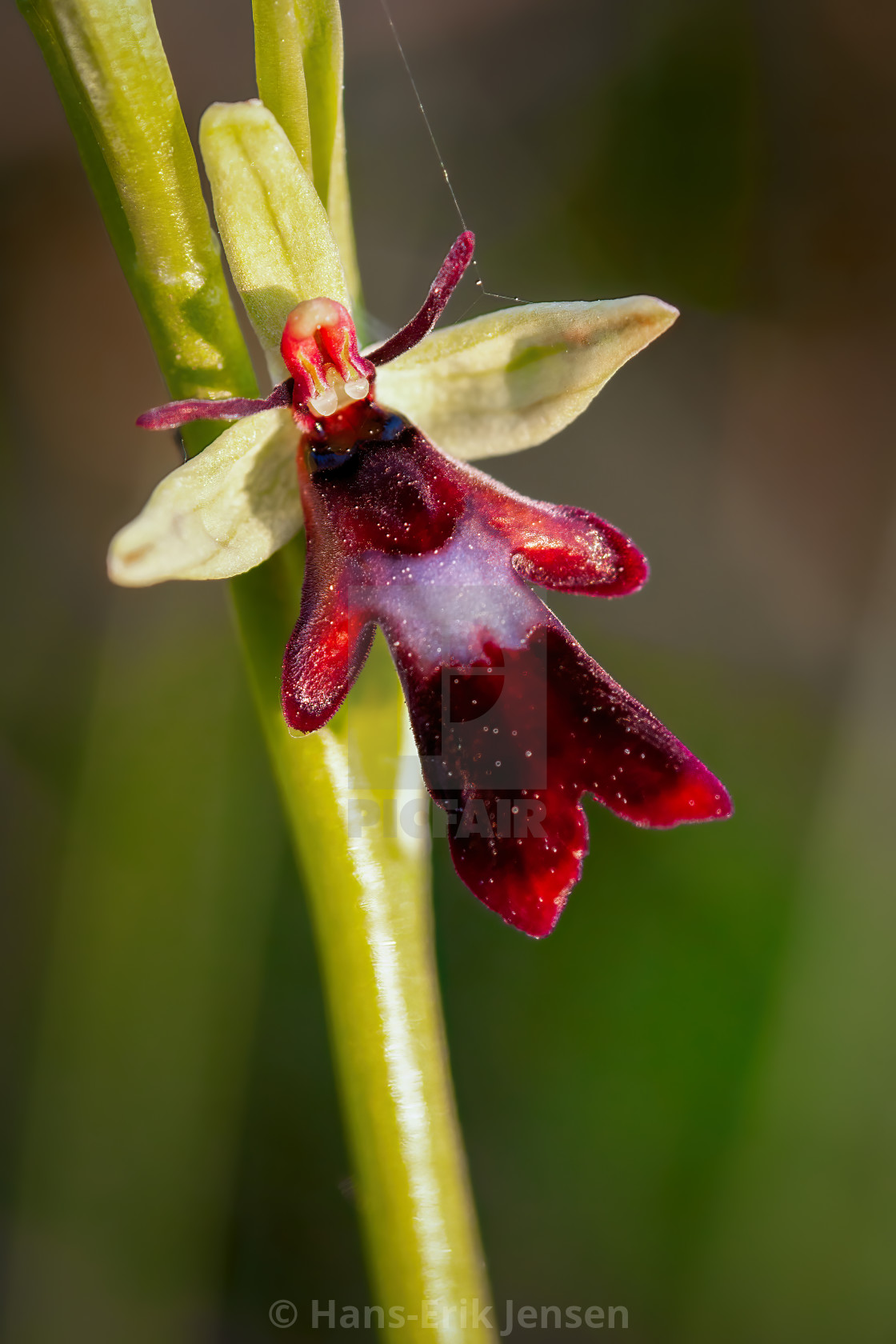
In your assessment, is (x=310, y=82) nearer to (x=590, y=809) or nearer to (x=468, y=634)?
(x=468, y=634)

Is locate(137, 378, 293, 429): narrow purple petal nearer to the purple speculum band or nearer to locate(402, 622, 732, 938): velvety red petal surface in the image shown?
the purple speculum band

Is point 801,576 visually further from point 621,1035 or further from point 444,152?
point 444,152

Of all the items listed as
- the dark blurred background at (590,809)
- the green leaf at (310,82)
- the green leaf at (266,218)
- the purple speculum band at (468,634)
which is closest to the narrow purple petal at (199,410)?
the purple speculum band at (468,634)

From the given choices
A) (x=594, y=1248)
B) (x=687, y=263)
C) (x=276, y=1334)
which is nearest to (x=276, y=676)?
(x=594, y=1248)

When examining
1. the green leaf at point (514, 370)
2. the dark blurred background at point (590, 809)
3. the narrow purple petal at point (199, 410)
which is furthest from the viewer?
the dark blurred background at point (590, 809)

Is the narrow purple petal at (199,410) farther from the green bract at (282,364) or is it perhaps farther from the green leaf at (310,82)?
the green leaf at (310,82)

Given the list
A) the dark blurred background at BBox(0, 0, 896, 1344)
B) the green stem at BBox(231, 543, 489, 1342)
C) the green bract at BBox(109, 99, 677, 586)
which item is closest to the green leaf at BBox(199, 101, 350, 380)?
the green bract at BBox(109, 99, 677, 586)

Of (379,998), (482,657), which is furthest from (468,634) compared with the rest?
(379,998)

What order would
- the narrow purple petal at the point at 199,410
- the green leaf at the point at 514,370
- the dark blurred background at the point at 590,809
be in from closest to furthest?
the narrow purple petal at the point at 199,410 < the green leaf at the point at 514,370 < the dark blurred background at the point at 590,809
